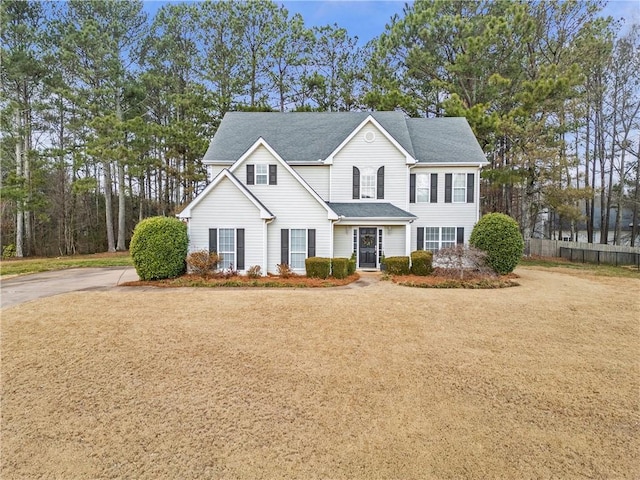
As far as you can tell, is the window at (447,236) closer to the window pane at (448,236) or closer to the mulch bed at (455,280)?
the window pane at (448,236)

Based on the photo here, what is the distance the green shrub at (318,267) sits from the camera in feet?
47.9

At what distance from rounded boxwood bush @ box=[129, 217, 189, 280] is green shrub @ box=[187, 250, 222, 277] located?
2.27 ft

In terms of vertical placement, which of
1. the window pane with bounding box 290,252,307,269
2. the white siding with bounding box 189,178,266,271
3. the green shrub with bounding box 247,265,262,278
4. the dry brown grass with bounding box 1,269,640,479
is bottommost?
the dry brown grass with bounding box 1,269,640,479

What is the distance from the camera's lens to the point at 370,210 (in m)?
17.5

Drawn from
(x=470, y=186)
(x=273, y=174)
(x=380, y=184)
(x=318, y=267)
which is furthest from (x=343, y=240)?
(x=470, y=186)

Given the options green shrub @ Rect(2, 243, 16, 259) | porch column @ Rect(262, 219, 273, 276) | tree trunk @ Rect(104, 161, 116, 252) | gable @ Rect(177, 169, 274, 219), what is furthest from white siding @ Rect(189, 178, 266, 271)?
green shrub @ Rect(2, 243, 16, 259)

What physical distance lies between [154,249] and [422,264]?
11607mm

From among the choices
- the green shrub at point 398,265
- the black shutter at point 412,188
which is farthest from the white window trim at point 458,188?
the green shrub at point 398,265

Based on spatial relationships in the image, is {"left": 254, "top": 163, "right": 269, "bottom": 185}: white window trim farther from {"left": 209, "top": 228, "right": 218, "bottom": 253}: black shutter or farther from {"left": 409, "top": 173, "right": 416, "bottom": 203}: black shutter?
{"left": 409, "top": 173, "right": 416, "bottom": 203}: black shutter

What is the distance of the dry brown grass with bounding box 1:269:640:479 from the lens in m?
3.85

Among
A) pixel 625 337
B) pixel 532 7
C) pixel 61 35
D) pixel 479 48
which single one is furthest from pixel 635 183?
pixel 61 35

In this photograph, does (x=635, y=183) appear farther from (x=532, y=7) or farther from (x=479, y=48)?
(x=479, y=48)

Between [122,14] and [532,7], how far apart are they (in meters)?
32.4

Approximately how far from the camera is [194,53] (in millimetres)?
30719
